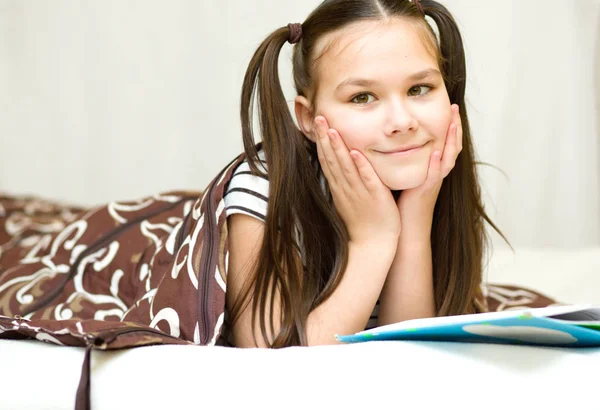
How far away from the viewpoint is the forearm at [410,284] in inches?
46.8

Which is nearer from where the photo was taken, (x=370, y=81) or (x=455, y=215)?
(x=370, y=81)

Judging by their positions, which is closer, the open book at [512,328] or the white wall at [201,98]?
the open book at [512,328]

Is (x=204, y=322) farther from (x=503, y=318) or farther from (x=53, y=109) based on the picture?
(x=53, y=109)

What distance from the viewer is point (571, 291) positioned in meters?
1.62

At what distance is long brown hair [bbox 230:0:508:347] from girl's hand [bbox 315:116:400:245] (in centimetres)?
3

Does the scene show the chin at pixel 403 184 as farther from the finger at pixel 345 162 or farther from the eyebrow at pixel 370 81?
the eyebrow at pixel 370 81

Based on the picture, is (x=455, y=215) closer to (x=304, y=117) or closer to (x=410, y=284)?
(x=410, y=284)

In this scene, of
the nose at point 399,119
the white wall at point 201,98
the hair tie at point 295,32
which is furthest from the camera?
the white wall at point 201,98

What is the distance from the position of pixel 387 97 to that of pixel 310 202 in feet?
0.70

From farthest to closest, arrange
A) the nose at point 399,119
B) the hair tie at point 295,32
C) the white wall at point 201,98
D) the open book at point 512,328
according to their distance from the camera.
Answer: the white wall at point 201,98
the hair tie at point 295,32
the nose at point 399,119
the open book at point 512,328

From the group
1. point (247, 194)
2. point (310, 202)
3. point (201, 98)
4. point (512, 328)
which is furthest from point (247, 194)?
point (201, 98)

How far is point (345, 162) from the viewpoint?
1.11 m

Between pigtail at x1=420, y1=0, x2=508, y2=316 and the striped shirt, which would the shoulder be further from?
pigtail at x1=420, y1=0, x2=508, y2=316

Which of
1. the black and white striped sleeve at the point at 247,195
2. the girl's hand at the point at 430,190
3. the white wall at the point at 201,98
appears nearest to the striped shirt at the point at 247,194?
the black and white striped sleeve at the point at 247,195
